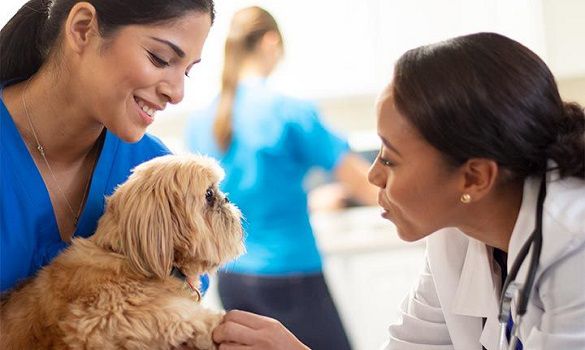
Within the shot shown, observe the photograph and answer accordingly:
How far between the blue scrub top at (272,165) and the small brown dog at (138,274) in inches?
49.6

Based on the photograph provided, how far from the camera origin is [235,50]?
291 cm

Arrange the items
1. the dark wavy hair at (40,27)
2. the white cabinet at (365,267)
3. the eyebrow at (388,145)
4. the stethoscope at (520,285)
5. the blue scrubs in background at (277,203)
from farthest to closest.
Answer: the white cabinet at (365,267) → the blue scrubs in background at (277,203) → the dark wavy hair at (40,27) → the eyebrow at (388,145) → the stethoscope at (520,285)

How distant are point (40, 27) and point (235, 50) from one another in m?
1.39

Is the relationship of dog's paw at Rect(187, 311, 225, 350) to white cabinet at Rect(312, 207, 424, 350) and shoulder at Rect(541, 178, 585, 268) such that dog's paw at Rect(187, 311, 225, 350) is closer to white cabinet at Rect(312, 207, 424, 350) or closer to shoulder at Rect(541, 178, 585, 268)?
shoulder at Rect(541, 178, 585, 268)

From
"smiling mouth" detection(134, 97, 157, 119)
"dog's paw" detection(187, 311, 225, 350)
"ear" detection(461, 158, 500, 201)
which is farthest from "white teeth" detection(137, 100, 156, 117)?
"ear" detection(461, 158, 500, 201)

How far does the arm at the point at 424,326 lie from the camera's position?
1.55 metres

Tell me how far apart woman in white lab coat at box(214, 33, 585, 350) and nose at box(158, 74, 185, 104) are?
15.2 inches

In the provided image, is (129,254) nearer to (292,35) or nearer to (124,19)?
(124,19)

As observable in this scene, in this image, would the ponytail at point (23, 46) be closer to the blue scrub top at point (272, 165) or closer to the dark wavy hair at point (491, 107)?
the dark wavy hair at point (491, 107)

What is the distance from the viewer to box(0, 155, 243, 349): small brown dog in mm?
1301

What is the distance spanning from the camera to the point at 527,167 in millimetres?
1318

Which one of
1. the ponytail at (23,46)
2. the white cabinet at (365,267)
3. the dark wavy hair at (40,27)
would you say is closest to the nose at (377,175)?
the dark wavy hair at (40,27)

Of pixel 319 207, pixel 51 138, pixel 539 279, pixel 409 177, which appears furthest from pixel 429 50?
pixel 319 207

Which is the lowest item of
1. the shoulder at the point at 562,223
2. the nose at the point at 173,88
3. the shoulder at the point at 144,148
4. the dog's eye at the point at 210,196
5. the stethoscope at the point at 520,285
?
the stethoscope at the point at 520,285
